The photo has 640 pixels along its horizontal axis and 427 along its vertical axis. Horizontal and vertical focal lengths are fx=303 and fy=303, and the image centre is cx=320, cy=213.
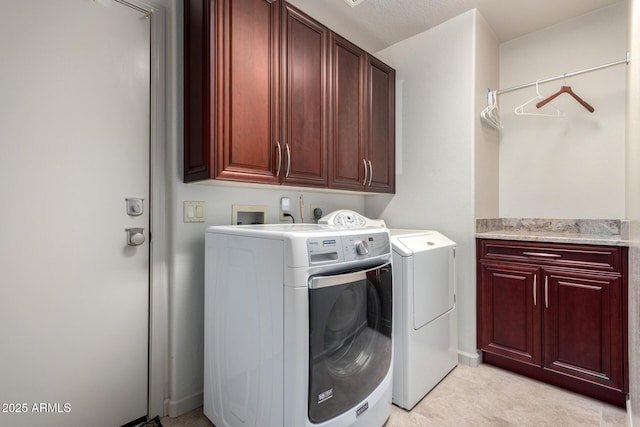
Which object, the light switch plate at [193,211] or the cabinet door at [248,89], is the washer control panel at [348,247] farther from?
the light switch plate at [193,211]

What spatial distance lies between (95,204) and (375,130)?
1.93 m

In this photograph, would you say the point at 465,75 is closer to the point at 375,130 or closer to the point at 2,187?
the point at 375,130

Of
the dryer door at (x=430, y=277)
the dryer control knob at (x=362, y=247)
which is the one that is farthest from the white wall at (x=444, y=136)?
the dryer control knob at (x=362, y=247)

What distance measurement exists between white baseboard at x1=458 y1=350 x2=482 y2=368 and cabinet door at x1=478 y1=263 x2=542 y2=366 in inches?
2.9

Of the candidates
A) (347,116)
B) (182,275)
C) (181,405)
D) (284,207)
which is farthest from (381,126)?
(181,405)

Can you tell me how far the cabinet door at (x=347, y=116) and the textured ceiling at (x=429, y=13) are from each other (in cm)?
32

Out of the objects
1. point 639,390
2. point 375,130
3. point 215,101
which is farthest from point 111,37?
point 639,390

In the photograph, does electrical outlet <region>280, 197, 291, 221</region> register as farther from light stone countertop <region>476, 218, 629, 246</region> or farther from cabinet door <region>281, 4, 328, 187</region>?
light stone countertop <region>476, 218, 629, 246</region>

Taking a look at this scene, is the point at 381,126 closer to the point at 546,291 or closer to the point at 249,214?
the point at 249,214

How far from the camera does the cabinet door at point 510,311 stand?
2.00m

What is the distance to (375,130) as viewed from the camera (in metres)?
2.46

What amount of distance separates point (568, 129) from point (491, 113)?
24.7 inches

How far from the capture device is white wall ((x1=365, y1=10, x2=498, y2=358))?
2.24m

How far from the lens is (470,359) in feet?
7.21
